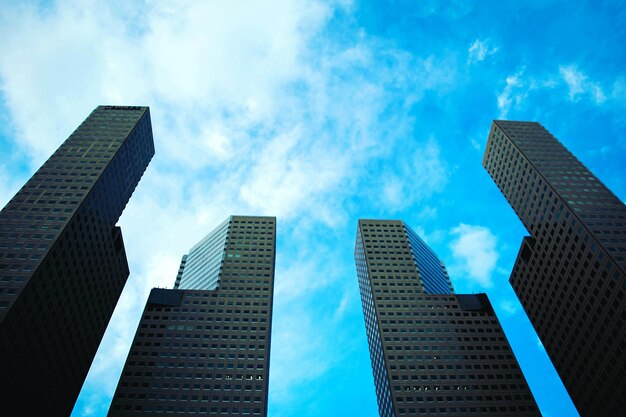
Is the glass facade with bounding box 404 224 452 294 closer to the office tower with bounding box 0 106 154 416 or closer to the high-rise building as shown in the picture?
the high-rise building

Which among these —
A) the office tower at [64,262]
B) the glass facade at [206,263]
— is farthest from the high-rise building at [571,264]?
the office tower at [64,262]

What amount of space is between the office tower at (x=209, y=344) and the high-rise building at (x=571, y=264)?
228 feet

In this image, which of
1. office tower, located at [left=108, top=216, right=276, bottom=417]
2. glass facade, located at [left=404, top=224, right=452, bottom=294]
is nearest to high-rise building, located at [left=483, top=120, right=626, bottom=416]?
glass facade, located at [left=404, top=224, right=452, bottom=294]

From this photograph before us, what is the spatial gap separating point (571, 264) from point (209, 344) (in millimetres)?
86892

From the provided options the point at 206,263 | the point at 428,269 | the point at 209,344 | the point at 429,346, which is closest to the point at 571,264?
the point at 429,346

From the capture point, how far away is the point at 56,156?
11256 cm

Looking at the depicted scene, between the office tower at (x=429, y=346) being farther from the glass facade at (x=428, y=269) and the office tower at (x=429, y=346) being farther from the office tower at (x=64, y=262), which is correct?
the office tower at (x=64, y=262)

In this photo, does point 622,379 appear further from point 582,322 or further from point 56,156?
point 56,156

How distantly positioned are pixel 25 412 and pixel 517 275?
119m

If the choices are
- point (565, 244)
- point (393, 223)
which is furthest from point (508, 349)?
point (393, 223)

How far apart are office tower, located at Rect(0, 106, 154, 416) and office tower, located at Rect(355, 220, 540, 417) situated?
2758 inches

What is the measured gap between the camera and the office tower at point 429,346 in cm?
10981

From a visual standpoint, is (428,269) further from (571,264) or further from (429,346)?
(571,264)

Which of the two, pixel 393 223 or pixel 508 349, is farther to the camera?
pixel 393 223
